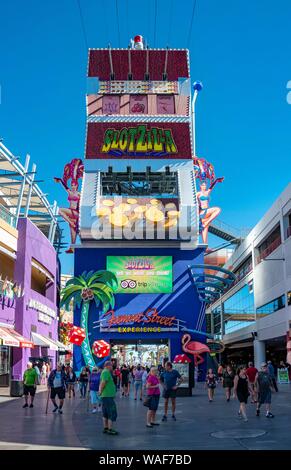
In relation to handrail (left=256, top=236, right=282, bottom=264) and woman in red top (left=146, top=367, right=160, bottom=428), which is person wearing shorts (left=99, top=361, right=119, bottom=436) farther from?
handrail (left=256, top=236, right=282, bottom=264)

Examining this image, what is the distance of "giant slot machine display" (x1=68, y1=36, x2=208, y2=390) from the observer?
4438 cm

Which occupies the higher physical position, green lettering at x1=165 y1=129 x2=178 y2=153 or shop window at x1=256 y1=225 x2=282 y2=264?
green lettering at x1=165 y1=129 x2=178 y2=153

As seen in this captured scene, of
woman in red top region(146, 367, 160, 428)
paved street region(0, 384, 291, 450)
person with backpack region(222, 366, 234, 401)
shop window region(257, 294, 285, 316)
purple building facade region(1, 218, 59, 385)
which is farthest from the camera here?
shop window region(257, 294, 285, 316)

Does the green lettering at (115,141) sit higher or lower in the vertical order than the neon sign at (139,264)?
higher

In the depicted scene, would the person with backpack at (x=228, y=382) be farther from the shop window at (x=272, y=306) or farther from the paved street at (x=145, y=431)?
the shop window at (x=272, y=306)

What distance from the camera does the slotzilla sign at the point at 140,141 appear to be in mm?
48812

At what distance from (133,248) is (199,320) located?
25.5 feet

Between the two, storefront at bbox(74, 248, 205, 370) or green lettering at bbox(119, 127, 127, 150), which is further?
green lettering at bbox(119, 127, 127, 150)

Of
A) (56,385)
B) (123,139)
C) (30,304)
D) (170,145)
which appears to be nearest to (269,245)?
(170,145)

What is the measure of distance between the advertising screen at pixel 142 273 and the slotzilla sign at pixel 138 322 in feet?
6.09

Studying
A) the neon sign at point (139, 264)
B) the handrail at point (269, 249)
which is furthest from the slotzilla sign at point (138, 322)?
→ the handrail at point (269, 249)

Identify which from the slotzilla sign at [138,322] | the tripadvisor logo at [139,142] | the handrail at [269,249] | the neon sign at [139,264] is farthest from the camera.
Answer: the tripadvisor logo at [139,142]

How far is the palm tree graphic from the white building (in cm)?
1242

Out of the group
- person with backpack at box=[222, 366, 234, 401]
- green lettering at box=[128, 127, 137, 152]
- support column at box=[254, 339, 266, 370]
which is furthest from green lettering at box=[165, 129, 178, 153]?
person with backpack at box=[222, 366, 234, 401]
